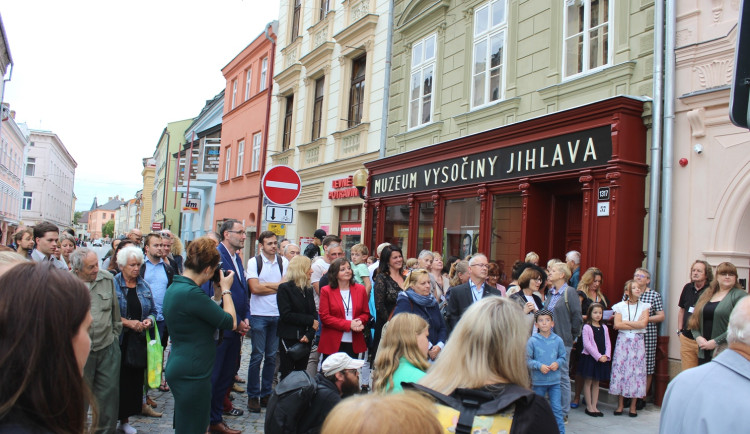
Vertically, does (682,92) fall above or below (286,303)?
above

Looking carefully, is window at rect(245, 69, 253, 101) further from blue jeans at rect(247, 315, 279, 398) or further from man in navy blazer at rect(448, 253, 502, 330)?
man in navy blazer at rect(448, 253, 502, 330)

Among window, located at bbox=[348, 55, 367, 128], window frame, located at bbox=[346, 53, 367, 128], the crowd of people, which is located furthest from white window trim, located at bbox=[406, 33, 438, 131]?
the crowd of people

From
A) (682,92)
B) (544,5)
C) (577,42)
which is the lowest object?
(682,92)

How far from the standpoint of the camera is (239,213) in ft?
79.9

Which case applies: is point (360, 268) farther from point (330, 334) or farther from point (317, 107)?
point (317, 107)

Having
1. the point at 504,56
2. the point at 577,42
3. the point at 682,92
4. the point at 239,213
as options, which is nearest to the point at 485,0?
the point at 504,56

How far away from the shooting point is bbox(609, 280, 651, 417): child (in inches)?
284

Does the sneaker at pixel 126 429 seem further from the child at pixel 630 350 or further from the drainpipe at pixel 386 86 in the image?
the drainpipe at pixel 386 86

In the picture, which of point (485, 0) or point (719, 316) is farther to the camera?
point (485, 0)

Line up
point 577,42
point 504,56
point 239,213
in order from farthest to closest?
point 239,213
point 504,56
point 577,42

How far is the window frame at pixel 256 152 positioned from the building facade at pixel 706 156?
17.7 metres

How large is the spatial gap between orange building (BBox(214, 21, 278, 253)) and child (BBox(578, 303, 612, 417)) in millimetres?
14897

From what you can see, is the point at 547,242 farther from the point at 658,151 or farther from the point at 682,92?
the point at 682,92

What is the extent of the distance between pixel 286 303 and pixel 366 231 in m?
8.91
